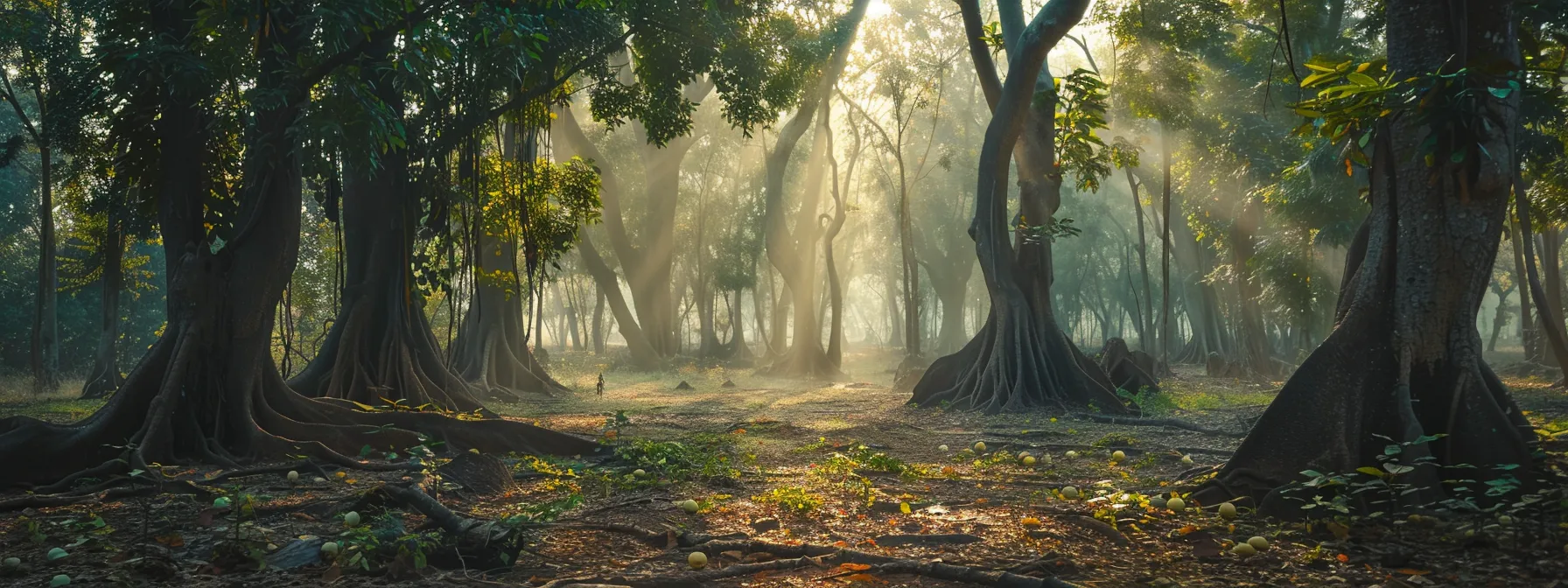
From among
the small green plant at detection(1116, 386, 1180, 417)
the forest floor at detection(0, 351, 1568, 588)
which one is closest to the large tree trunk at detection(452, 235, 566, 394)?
the forest floor at detection(0, 351, 1568, 588)

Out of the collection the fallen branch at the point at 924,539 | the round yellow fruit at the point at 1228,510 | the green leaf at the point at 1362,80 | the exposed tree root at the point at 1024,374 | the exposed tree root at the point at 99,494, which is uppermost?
the green leaf at the point at 1362,80

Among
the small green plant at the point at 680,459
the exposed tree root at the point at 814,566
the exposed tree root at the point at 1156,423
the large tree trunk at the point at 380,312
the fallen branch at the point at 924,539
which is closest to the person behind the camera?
the exposed tree root at the point at 814,566

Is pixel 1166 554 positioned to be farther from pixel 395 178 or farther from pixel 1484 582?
pixel 395 178

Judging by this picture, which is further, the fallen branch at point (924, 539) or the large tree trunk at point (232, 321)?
the large tree trunk at point (232, 321)

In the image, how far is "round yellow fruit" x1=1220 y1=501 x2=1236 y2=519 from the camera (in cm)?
466

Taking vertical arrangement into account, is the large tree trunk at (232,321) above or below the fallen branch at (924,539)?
above

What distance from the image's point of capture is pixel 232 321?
709 centimetres

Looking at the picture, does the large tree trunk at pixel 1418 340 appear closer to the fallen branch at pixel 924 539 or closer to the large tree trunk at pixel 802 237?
the fallen branch at pixel 924 539

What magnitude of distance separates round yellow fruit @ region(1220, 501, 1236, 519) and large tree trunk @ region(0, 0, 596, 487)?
15.5 feet

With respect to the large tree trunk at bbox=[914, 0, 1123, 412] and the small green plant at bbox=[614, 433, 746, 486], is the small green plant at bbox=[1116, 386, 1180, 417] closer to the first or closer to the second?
the large tree trunk at bbox=[914, 0, 1123, 412]

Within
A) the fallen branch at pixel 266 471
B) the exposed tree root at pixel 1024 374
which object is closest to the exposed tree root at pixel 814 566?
the fallen branch at pixel 266 471

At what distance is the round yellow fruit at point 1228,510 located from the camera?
4656mm

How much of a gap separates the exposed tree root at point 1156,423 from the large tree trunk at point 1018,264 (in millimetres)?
854

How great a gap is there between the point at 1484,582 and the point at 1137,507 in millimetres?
1544
